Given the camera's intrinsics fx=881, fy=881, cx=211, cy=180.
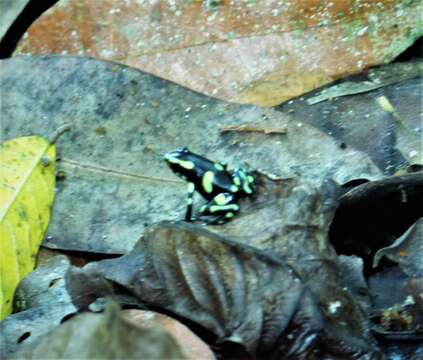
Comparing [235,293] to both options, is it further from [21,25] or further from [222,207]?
[21,25]

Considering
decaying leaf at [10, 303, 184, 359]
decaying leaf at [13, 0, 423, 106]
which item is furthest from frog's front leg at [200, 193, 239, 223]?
decaying leaf at [10, 303, 184, 359]

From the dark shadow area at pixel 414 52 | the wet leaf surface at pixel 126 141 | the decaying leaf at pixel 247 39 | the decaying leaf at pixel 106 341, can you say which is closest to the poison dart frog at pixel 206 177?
the wet leaf surface at pixel 126 141

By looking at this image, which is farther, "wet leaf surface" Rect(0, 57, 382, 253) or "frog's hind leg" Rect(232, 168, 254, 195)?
→ "wet leaf surface" Rect(0, 57, 382, 253)

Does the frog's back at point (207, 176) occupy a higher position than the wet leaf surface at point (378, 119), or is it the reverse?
the frog's back at point (207, 176)

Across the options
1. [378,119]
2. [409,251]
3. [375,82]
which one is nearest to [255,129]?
[378,119]

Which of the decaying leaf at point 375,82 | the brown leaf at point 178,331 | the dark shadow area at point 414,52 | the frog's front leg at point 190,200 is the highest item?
the dark shadow area at point 414,52

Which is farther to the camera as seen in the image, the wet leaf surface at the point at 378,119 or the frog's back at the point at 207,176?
the wet leaf surface at the point at 378,119

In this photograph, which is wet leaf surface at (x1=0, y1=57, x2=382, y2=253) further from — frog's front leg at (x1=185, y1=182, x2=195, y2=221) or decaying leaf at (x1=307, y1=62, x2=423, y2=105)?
decaying leaf at (x1=307, y1=62, x2=423, y2=105)

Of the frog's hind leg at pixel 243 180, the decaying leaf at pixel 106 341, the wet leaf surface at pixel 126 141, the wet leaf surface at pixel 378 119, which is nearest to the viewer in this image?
the decaying leaf at pixel 106 341

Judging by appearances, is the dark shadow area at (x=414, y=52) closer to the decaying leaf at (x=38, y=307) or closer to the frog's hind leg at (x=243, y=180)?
the frog's hind leg at (x=243, y=180)
